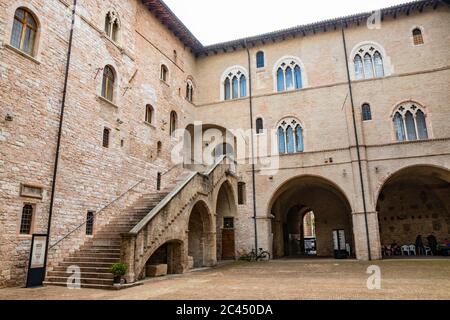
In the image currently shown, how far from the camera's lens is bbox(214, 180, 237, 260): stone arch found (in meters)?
20.8

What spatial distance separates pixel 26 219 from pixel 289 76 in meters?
18.1

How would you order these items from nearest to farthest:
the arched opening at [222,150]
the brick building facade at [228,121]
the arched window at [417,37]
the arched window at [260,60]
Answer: the brick building facade at [228,121] < the arched window at [417,37] < the arched window at [260,60] < the arched opening at [222,150]

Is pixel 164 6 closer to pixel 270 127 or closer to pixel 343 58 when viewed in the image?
pixel 270 127

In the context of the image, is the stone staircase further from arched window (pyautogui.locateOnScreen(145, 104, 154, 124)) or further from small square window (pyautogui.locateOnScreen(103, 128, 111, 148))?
arched window (pyautogui.locateOnScreen(145, 104, 154, 124))

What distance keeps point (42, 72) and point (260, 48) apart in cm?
1577

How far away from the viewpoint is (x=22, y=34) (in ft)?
37.9

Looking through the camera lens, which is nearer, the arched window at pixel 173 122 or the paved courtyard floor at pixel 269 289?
the paved courtyard floor at pixel 269 289

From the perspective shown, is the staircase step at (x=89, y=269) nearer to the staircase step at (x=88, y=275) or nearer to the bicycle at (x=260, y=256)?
the staircase step at (x=88, y=275)

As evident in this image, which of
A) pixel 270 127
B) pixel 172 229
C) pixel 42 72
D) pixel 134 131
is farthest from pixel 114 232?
pixel 270 127

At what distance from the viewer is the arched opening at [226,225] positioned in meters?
20.8

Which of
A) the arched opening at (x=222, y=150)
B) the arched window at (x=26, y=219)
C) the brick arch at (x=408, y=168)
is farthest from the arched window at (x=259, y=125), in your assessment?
the arched window at (x=26, y=219)

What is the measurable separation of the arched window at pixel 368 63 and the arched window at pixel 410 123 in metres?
2.67

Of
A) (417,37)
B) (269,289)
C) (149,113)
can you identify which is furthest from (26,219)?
(417,37)

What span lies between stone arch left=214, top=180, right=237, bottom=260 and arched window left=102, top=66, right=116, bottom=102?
882cm
